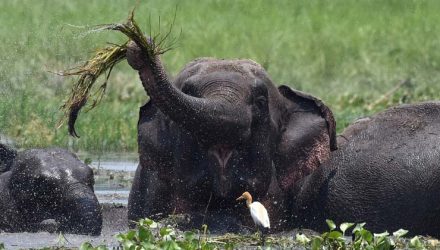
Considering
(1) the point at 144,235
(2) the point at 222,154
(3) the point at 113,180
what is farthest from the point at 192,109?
(3) the point at 113,180

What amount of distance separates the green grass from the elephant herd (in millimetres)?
3923

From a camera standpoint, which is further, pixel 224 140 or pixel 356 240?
pixel 224 140

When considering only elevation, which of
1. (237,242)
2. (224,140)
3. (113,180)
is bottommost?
(113,180)

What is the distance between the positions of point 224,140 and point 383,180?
3.52 ft

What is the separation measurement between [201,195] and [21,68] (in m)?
6.94

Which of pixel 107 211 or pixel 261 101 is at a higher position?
pixel 261 101

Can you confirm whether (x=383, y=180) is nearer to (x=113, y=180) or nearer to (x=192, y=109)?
(x=192, y=109)

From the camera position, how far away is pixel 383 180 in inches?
364

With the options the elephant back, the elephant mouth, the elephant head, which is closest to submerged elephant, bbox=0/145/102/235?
the elephant head

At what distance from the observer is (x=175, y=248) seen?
7004 mm

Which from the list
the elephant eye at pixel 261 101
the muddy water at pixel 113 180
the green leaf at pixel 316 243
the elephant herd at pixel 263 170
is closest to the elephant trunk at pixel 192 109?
the elephant herd at pixel 263 170

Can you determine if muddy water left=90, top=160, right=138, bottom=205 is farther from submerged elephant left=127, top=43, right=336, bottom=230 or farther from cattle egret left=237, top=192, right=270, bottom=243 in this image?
cattle egret left=237, top=192, right=270, bottom=243

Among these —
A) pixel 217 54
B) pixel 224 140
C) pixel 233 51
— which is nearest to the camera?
pixel 224 140

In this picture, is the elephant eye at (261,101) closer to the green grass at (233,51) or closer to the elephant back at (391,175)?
the elephant back at (391,175)
